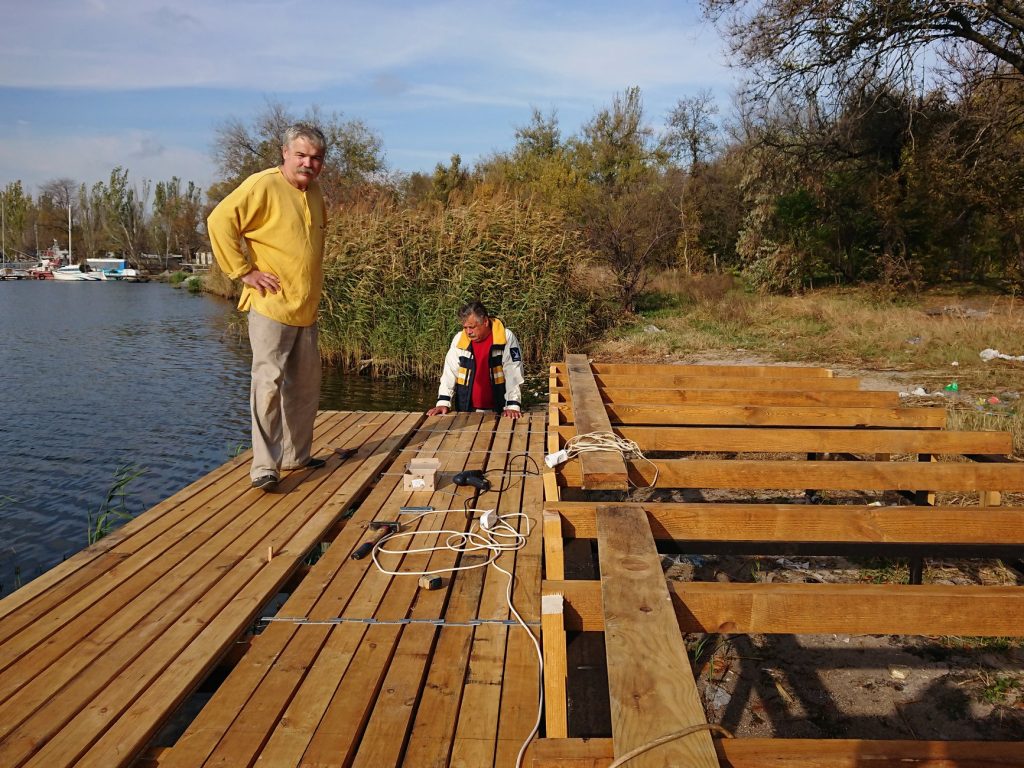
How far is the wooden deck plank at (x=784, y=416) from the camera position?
4.60m

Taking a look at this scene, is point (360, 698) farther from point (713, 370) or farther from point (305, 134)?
point (713, 370)

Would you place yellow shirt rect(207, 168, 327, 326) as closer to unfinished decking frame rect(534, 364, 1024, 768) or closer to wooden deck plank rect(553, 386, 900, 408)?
unfinished decking frame rect(534, 364, 1024, 768)

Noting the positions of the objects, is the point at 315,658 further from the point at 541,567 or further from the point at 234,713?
the point at 541,567

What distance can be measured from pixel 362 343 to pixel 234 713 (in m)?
10.7

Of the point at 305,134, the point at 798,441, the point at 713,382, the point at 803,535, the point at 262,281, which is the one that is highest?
the point at 305,134

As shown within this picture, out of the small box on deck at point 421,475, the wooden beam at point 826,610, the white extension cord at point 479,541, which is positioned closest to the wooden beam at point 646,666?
the wooden beam at point 826,610

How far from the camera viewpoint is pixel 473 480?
4.10 metres

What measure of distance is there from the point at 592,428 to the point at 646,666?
2159mm

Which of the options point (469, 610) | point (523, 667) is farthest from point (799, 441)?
point (523, 667)

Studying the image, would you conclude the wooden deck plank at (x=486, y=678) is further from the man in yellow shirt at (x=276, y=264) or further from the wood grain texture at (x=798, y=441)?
the man in yellow shirt at (x=276, y=264)

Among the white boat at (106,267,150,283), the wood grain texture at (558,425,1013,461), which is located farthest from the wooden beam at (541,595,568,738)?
the white boat at (106,267,150,283)

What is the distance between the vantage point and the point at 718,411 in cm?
466

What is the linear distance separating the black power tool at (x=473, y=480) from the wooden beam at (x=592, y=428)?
2.10 ft

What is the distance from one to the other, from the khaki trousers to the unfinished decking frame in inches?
56.4
